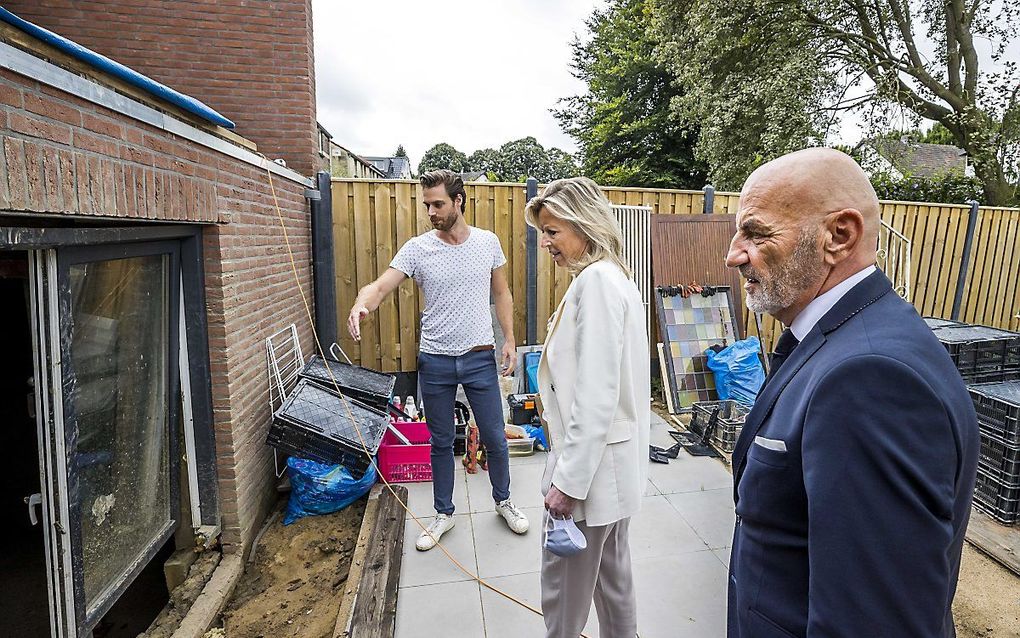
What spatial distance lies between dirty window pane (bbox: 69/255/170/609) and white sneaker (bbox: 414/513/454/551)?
133 cm

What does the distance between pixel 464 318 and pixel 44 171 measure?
6.01 feet

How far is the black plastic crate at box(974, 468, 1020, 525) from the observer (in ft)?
10.4

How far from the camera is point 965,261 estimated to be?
237 inches

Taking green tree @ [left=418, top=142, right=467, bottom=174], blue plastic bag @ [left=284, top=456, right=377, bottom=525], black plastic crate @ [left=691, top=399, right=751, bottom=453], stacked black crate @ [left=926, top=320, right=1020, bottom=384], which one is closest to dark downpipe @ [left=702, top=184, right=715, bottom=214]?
black plastic crate @ [left=691, top=399, right=751, bottom=453]

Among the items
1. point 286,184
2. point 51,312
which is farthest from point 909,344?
point 286,184

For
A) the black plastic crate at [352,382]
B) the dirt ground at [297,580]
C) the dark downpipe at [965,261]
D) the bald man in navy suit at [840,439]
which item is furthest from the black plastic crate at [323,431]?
the dark downpipe at [965,261]

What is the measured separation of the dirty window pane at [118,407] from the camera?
199 cm

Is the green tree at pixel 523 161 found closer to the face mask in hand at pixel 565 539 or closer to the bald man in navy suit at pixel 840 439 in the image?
the face mask in hand at pixel 565 539

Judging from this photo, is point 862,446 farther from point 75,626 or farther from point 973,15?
point 973,15

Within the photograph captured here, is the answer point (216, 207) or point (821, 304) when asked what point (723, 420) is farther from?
point (216, 207)

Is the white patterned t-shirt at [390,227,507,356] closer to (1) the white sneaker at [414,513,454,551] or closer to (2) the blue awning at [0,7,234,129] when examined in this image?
(1) the white sneaker at [414,513,454,551]

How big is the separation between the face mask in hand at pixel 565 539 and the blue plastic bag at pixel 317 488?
6.70 feet

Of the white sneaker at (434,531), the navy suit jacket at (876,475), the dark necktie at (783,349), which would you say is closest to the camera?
the navy suit jacket at (876,475)

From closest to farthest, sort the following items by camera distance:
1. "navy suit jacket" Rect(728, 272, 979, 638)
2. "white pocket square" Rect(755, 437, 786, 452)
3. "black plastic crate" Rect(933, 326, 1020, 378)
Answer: "navy suit jacket" Rect(728, 272, 979, 638), "white pocket square" Rect(755, 437, 786, 452), "black plastic crate" Rect(933, 326, 1020, 378)
